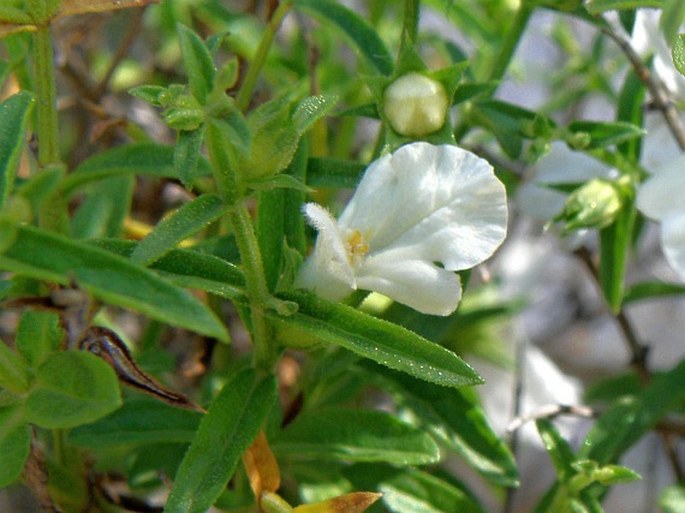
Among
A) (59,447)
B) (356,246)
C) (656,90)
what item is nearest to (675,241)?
(656,90)

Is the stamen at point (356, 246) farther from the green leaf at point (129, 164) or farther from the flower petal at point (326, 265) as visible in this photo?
the green leaf at point (129, 164)

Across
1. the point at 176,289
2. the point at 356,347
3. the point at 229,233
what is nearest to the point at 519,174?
the point at 229,233

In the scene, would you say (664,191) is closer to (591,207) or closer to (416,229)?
(591,207)

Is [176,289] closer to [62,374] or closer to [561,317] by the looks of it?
[62,374]

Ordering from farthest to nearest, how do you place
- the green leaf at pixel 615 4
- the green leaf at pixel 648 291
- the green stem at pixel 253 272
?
the green leaf at pixel 648 291, the green leaf at pixel 615 4, the green stem at pixel 253 272

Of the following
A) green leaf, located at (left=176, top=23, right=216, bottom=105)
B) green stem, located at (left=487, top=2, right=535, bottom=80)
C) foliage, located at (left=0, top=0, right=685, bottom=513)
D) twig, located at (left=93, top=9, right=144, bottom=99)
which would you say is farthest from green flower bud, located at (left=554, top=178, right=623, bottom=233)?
twig, located at (left=93, top=9, right=144, bottom=99)

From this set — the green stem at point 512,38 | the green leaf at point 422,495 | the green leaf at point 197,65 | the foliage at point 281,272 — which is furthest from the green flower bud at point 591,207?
the green leaf at point 197,65
